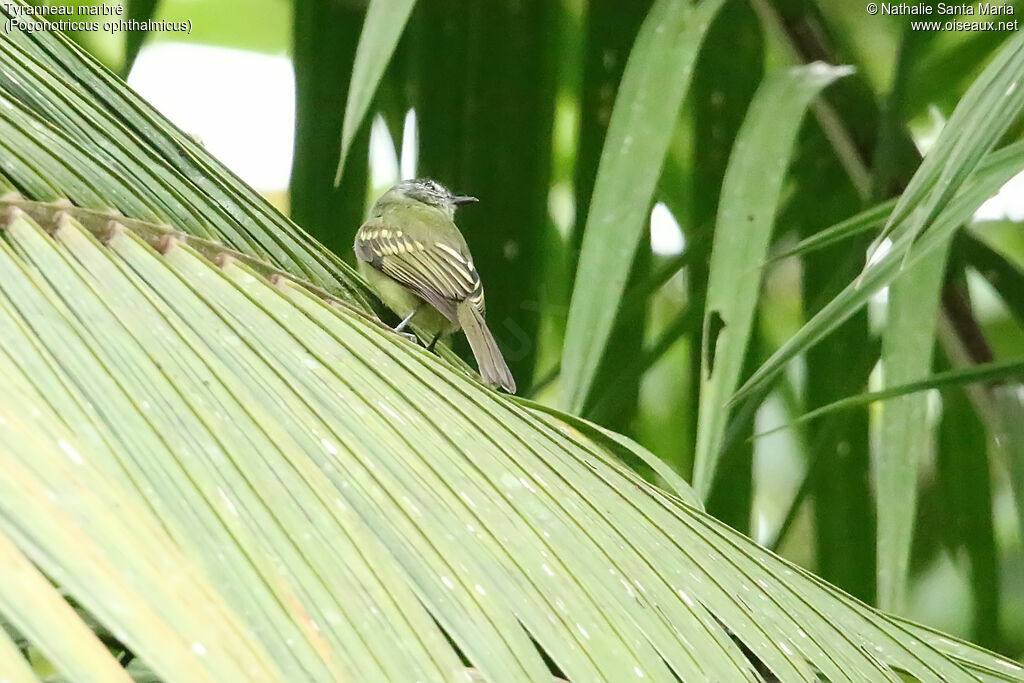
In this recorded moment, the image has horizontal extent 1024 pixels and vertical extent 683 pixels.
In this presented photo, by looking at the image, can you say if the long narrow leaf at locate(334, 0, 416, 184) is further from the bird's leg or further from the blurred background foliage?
the blurred background foliage

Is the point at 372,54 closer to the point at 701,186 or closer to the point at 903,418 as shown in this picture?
the point at 903,418

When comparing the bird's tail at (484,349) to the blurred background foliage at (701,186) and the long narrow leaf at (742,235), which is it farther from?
the long narrow leaf at (742,235)

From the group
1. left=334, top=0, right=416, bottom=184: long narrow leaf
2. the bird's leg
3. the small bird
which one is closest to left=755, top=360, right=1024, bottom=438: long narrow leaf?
left=334, top=0, right=416, bottom=184: long narrow leaf

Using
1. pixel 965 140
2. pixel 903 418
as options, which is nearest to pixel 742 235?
pixel 903 418

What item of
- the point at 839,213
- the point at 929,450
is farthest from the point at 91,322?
the point at 929,450

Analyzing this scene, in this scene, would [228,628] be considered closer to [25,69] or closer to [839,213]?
[25,69]

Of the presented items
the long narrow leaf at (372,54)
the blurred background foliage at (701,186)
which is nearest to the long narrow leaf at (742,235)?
the blurred background foliage at (701,186)
